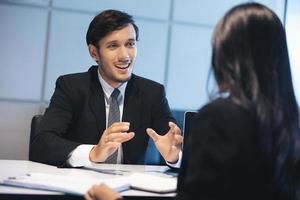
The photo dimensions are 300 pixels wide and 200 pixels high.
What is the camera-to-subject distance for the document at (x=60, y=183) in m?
1.23

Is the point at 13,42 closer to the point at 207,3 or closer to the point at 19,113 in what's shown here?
the point at 19,113

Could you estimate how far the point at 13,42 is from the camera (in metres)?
2.49

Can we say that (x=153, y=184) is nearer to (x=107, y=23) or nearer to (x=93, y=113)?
(x=93, y=113)

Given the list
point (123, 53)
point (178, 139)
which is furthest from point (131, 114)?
point (178, 139)

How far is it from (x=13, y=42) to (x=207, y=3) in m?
1.25

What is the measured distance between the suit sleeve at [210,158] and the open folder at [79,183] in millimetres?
401

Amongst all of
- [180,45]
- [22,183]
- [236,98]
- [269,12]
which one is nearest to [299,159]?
[236,98]

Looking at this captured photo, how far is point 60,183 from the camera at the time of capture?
129 centimetres

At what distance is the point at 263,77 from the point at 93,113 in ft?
3.93

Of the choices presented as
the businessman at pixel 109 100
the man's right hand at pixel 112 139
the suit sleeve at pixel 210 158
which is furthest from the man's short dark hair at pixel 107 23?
the suit sleeve at pixel 210 158

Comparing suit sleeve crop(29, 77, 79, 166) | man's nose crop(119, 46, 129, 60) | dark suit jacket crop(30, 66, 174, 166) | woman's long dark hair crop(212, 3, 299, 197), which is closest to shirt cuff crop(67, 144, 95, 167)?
suit sleeve crop(29, 77, 79, 166)

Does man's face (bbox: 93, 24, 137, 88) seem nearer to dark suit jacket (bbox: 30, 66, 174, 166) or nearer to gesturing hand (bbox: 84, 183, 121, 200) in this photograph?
dark suit jacket (bbox: 30, 66, 174, 166)

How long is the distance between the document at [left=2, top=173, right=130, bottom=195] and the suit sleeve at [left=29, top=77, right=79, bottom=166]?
0.94 feet

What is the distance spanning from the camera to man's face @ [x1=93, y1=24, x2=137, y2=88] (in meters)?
2.07
